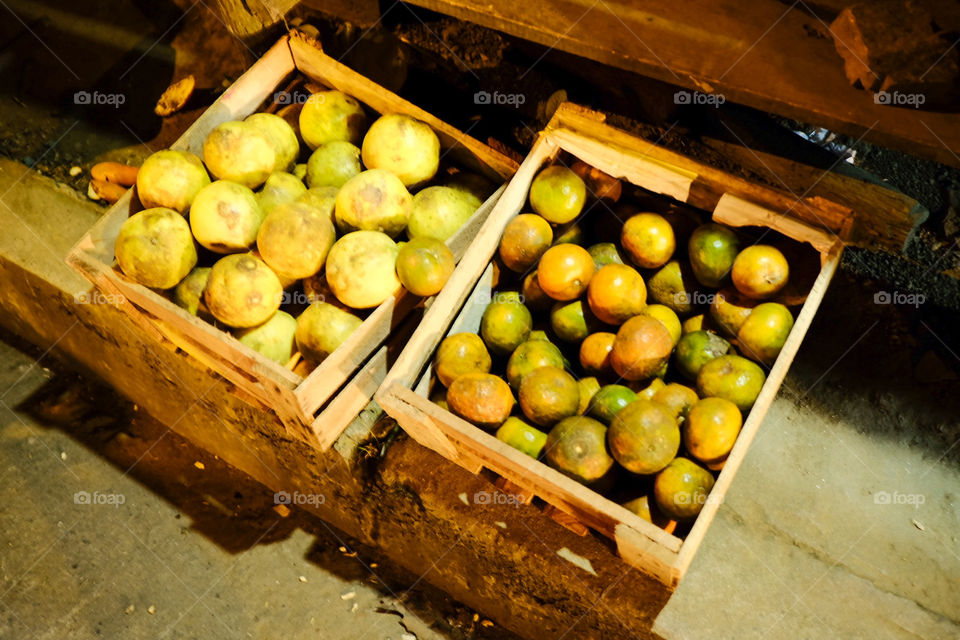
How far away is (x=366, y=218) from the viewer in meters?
2.57

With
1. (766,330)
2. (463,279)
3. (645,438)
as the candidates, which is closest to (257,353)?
(463,279)

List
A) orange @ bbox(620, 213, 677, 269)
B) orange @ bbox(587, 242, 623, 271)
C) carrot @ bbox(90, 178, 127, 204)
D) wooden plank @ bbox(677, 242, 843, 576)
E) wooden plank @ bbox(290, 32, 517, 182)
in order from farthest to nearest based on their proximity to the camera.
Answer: carrot @ bbox(90, 178, 127, 204) → wooden plank @ bbox(290, 32, 517, 182) → orange @ bbox(587, 242, 623, 271) → orange @ bbox(620, 213, 677, 269) → wooden plank @ bbox(677, 242, 843, 576)

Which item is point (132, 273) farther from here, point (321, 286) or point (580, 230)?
point (580, 230)

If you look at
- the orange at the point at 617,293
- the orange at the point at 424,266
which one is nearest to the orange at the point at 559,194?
the orange at the point at 617,293

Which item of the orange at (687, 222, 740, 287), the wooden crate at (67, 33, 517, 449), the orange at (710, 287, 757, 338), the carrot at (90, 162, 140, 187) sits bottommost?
the carrot at (90, 162, 140, 187)

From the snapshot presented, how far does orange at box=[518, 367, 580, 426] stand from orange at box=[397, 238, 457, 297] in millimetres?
499

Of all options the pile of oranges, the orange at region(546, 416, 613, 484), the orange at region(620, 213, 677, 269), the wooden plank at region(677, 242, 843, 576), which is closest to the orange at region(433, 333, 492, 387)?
the pile of oranges

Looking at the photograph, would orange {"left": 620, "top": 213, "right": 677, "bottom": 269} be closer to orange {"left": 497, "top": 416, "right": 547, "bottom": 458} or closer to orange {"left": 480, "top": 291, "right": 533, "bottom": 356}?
orange {"left": 480, "top": 291, "right": 533, "bottom": 356}

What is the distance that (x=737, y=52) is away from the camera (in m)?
2.18

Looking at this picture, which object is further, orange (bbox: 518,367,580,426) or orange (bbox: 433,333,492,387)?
orange (bbox: 433,333,492,387)

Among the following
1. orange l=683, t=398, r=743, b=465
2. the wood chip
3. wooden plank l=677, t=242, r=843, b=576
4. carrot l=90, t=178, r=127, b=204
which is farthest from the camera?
the wood chip

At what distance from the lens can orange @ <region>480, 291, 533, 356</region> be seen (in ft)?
8.23

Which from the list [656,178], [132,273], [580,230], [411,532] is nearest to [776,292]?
[656,178]

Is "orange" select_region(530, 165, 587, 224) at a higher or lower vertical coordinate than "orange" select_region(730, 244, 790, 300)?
lower
